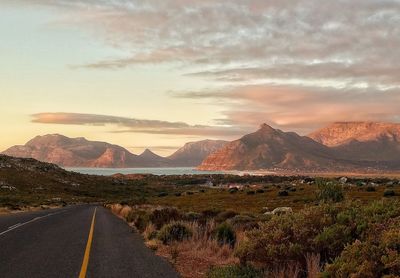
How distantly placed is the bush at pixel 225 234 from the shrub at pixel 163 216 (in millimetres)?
6654

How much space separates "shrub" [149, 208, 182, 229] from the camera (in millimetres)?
24516

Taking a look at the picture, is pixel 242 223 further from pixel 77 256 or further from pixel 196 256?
pixel 77 256

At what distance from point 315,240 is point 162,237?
1042cm

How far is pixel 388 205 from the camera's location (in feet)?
33.4

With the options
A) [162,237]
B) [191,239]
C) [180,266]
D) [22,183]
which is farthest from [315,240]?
[22,183]

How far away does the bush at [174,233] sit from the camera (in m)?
18.9

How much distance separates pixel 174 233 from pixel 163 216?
20.7ft

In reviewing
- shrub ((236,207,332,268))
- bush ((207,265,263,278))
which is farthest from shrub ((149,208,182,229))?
bush ((207,265,263,278))

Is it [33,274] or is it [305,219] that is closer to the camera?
[305,219]

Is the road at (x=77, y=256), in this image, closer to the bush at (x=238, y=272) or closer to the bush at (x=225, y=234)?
the bush at (x=238, y=272)

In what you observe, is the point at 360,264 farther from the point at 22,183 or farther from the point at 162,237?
the point at 22,183

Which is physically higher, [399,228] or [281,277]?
[399,228]

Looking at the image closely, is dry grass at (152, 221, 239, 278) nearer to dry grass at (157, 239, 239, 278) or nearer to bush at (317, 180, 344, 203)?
dry grass at (157, 239, 239, 278)

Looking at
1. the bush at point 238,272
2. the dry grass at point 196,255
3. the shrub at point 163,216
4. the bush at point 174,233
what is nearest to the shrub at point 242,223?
the bush at point 174,233
